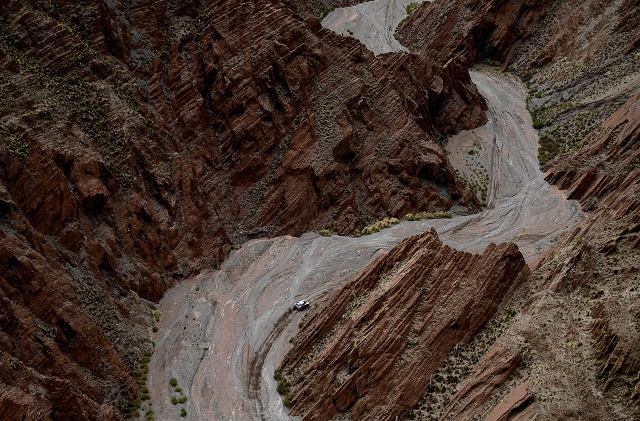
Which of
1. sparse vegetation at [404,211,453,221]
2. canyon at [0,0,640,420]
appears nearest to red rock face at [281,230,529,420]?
canyon at [0,0,640,420]

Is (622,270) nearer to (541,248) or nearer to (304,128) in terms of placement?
(541,248)

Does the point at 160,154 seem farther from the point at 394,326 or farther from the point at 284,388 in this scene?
the point at 394,326

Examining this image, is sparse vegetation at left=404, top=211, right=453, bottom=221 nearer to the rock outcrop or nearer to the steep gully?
the steep gully

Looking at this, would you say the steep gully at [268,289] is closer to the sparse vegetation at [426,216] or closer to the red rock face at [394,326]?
the sparse vegetation at [426,216]

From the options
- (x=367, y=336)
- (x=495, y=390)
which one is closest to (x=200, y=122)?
(x=367, y=336)

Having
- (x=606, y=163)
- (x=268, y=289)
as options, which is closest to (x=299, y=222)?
(x=268, y=289)

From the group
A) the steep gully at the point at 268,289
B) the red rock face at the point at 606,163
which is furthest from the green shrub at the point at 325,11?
the red rock face at the point at 606,163

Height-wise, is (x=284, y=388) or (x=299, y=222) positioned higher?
(x=299, y=222)
